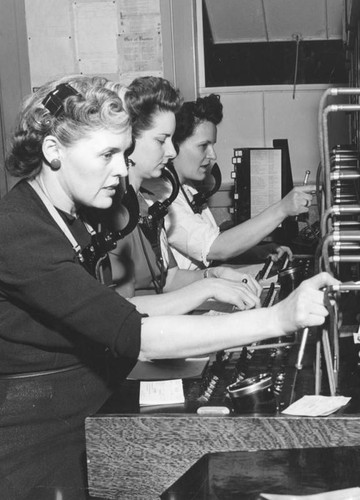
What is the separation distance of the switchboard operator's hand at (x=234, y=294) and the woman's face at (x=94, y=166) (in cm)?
59

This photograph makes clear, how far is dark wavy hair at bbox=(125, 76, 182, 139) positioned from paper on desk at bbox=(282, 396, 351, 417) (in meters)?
1.52

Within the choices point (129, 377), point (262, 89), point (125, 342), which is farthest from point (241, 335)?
point (262, 89)

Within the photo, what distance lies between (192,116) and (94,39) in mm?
1152

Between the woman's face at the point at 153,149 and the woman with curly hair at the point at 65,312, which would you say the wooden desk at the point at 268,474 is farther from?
the woman's face at the point at 153,149

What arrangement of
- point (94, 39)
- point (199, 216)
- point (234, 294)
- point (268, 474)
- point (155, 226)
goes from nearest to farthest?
1. point (268, 474)
2. point (234, 294)
3. point (155, 226)
4. point (199, 216)
5. point (94, 39)

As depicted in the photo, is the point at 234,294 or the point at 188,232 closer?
the point at 234,294

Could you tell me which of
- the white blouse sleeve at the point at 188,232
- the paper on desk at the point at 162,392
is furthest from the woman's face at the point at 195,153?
the paper on desk at the point at 162,392

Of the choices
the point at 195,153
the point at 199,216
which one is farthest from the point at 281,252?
the point at 195,153

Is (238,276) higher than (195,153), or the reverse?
(195,153)

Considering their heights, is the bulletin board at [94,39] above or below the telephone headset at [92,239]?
above

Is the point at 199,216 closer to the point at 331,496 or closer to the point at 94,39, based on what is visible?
the point at 94,39

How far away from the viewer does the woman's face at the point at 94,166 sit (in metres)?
1.99

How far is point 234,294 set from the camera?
2488 mm

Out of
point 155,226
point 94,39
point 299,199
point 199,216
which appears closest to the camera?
point 155,226
